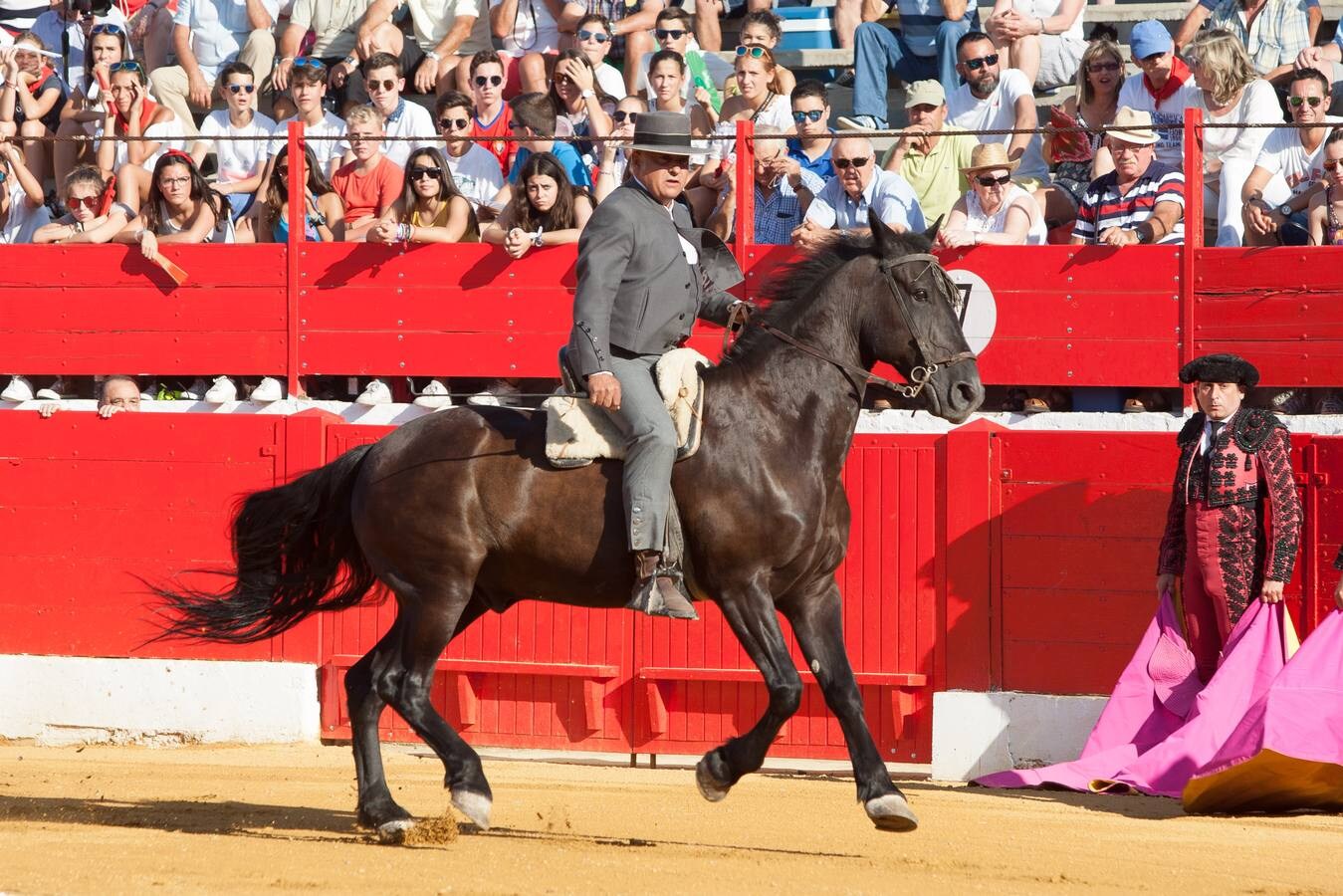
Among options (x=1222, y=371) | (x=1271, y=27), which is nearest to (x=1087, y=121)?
(x=1271, y=27)

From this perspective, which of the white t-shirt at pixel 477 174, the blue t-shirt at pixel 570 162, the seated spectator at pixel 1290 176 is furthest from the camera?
the white t-shirt at pixel 477 174

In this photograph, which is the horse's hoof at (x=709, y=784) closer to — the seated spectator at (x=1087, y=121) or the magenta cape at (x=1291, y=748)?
the magenta cape at (x=1291, y=748)

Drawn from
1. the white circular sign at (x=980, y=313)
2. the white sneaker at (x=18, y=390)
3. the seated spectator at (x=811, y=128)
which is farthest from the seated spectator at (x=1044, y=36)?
the white sneaker at (x=18, y=390)

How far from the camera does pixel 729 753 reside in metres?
5.73

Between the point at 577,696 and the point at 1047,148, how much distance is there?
417cm

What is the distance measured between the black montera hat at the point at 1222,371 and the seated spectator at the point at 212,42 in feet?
25.5

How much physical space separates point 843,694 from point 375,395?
15.8 feet

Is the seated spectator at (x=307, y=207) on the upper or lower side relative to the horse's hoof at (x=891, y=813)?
upper

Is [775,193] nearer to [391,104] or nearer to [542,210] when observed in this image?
[542,210]

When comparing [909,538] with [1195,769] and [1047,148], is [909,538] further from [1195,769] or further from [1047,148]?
[1047,148]

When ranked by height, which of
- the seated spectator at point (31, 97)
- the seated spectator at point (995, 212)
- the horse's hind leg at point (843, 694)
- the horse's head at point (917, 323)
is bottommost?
the horse's hind leg at point (843, 694)

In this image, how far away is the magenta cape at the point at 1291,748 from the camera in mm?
6812

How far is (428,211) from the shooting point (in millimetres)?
10062

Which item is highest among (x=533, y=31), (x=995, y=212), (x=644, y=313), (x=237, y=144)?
(x=533, y=31)
